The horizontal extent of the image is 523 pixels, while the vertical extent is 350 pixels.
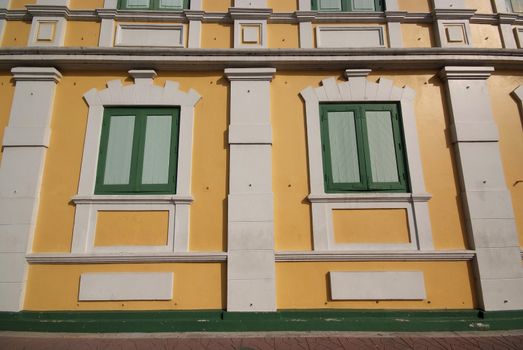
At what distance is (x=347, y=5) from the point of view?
584 cm

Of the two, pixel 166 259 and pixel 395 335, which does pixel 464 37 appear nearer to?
pixel 395 335

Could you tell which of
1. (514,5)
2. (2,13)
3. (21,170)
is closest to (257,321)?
(21,170)

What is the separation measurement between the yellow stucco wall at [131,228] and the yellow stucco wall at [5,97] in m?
2.35

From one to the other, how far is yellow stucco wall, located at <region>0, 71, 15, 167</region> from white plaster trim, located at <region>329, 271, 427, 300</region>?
5.94 m

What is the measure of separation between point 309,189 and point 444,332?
2.79m

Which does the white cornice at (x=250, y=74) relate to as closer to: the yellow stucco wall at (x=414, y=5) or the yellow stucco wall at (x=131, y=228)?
the yellow stucco wall at (x=131, y=228)

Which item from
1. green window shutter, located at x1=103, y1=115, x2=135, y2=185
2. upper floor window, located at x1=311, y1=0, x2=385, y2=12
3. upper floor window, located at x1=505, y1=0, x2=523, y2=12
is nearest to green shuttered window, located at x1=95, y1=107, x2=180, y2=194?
green window shutter, located at x1=103, y1=115, x2=135, y2=185

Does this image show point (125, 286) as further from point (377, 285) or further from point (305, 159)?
point (377, 285)

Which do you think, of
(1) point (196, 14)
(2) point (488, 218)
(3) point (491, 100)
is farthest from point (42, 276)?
(3) point (491, 100)

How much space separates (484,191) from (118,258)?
585 cm

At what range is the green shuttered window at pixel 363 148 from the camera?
4.89m

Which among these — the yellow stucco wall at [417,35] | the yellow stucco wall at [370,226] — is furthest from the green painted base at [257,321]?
the yellow stucco wall at [417,35]

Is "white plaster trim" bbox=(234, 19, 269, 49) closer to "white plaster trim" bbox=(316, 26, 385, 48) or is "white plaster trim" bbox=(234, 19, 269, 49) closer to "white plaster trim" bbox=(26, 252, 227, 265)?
"white plaster trim" bbox=(316, 26, 385, 48)

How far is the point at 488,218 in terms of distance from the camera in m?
4.70
